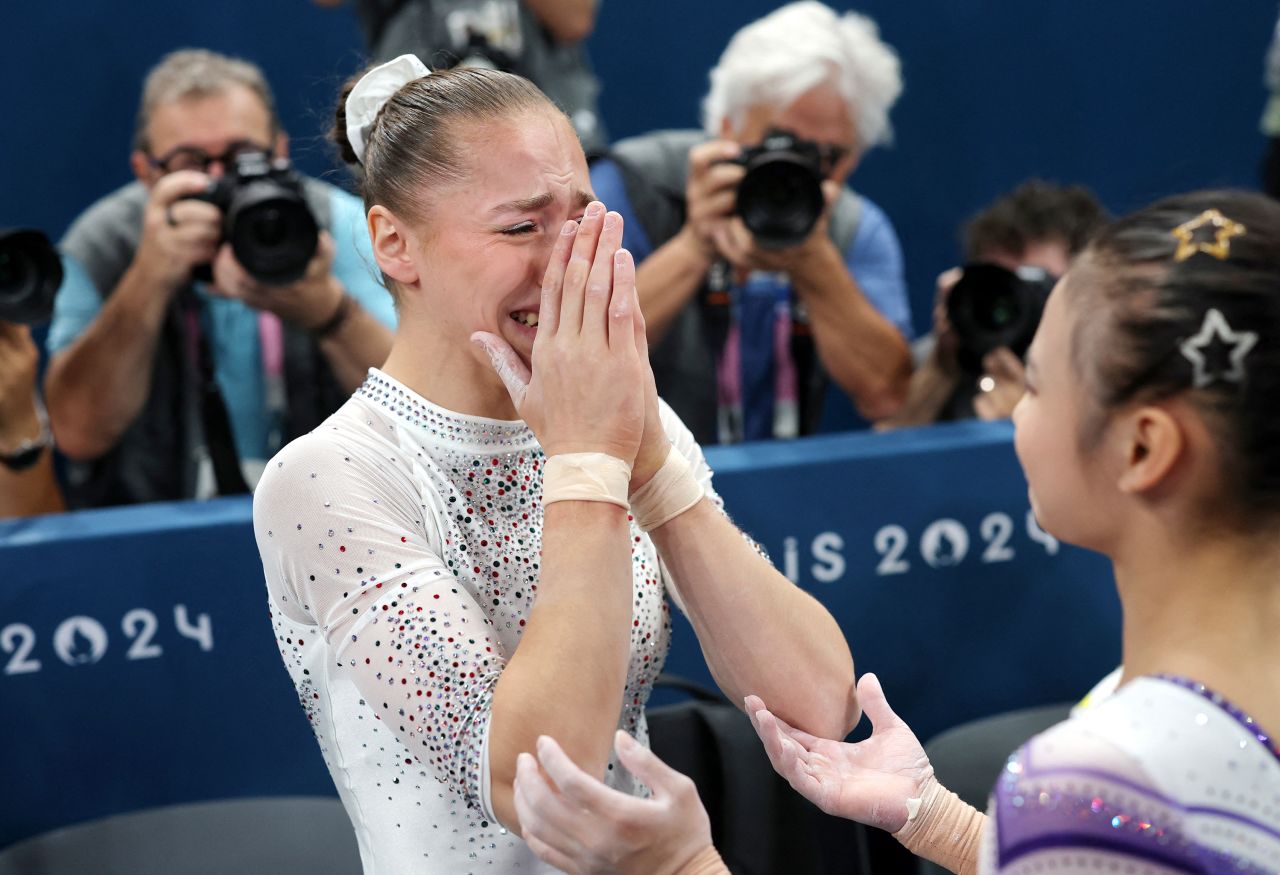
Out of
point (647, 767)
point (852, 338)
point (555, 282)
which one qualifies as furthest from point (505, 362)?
point (852, 338)

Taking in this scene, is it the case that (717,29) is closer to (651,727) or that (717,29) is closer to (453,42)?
(453,42)

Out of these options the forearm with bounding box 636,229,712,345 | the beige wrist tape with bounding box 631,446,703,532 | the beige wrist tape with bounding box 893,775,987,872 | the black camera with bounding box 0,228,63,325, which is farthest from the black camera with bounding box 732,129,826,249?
the beige wrist tape with bounding box 893,775,987,872

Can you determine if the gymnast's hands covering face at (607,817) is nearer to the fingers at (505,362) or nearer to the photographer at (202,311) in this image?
the fingers at (505,362)

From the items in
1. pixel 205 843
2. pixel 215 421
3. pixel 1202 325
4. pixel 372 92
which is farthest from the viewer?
pixel 215 421

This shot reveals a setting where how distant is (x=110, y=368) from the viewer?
2.38 m

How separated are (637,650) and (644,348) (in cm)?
29

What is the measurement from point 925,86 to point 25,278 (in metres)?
2.64

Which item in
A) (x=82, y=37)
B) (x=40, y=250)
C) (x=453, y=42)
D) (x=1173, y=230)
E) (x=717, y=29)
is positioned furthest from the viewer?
(x=717, y=29)

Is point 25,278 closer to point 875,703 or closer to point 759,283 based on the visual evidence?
point 759,283

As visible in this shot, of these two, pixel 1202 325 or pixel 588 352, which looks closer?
pixel 1202 325

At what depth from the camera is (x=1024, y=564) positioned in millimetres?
2344

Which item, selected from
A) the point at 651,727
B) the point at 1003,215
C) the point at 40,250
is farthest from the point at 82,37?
the point at 651,727

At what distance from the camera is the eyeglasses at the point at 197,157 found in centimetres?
257

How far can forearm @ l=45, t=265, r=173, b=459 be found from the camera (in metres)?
2.38
